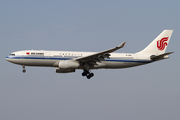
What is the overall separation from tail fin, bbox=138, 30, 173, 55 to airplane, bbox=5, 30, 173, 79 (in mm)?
1476

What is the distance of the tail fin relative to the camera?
47.3 m

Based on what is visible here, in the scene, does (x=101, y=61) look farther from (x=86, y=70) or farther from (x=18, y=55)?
(x=18, y=55)

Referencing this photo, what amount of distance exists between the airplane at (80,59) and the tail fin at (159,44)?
4.84 ft

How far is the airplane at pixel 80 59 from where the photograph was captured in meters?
41.2

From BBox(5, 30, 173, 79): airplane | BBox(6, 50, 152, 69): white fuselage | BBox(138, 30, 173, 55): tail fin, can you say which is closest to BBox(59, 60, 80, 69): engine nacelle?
BBox(5, 30, 173, 79): airplane

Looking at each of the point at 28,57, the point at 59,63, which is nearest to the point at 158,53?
the point at 59,63

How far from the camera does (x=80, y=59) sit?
135ft

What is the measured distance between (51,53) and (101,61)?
722 centimetres

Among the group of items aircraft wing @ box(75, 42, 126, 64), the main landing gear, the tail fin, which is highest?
the tail fin

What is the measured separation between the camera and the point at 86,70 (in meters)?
44.0

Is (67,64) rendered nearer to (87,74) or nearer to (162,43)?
(87,74)

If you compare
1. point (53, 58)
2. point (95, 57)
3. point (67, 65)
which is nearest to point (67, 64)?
point (67, 65)

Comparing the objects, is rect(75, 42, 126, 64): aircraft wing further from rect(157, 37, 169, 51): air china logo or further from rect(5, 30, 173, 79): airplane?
rect(157, 37, 169, 51): air china logo

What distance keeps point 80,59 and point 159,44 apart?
46.4ft
